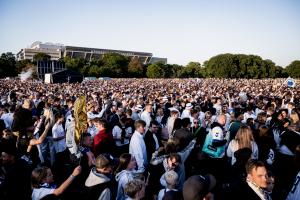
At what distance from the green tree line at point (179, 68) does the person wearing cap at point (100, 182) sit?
3229 inches

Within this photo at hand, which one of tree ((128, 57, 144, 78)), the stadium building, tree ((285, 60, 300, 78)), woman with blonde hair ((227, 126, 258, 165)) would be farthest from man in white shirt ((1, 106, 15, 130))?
the stadium building

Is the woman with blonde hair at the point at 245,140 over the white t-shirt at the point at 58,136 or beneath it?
over

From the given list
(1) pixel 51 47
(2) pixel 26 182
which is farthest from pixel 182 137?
(1) pixel 51 47

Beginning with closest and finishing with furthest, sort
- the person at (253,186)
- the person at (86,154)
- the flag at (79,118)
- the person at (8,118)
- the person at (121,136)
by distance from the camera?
the person at (253,186)
the flag at (79,118)
the person at (86,154)
the person at (121,136)
the person at (8,118)

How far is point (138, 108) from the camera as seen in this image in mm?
11430

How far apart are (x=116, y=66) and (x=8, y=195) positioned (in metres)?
94.5

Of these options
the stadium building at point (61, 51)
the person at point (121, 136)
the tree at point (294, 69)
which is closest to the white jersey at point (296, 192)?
the person at point (121, 136)

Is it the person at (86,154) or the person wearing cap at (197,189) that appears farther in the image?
the person at (86,154)

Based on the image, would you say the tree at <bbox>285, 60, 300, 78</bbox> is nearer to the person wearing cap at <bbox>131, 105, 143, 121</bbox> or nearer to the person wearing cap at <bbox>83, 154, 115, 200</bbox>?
the person wearing cap at <bbox>131, 105, 143, 121</bbox>

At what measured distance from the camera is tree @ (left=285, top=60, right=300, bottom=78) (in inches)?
3802

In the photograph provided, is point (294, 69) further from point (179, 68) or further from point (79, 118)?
point (79, 118)

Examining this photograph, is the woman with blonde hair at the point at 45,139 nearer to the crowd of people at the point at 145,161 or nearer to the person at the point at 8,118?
the crowd of people at the point at 145,161

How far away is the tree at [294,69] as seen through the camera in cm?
9656

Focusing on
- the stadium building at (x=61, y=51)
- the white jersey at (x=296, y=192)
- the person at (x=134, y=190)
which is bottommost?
the stadium building at (x=61, y=51)
